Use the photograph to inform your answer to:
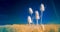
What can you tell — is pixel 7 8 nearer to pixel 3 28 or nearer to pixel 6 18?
pixel 6 18

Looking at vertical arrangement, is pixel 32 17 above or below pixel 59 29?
above

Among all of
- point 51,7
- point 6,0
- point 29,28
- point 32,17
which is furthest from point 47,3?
point 6,0

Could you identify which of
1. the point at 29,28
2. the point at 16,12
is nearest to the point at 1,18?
the point at 16,12

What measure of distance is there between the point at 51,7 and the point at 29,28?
54 centimetres

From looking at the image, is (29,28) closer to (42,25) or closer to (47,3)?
(42,25)

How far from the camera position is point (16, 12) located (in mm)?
3008

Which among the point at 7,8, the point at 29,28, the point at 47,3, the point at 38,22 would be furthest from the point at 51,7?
the point at 7,8

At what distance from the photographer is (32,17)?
9.70 ft

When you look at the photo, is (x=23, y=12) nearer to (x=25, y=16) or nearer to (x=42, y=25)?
(x=25, y=16)

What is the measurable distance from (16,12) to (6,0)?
285 millimetres

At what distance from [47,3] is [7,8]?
2.37ft

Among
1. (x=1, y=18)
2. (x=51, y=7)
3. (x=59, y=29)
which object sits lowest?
(x=59, y=29)

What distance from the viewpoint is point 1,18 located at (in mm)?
2994

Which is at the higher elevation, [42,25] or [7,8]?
[7,8]
